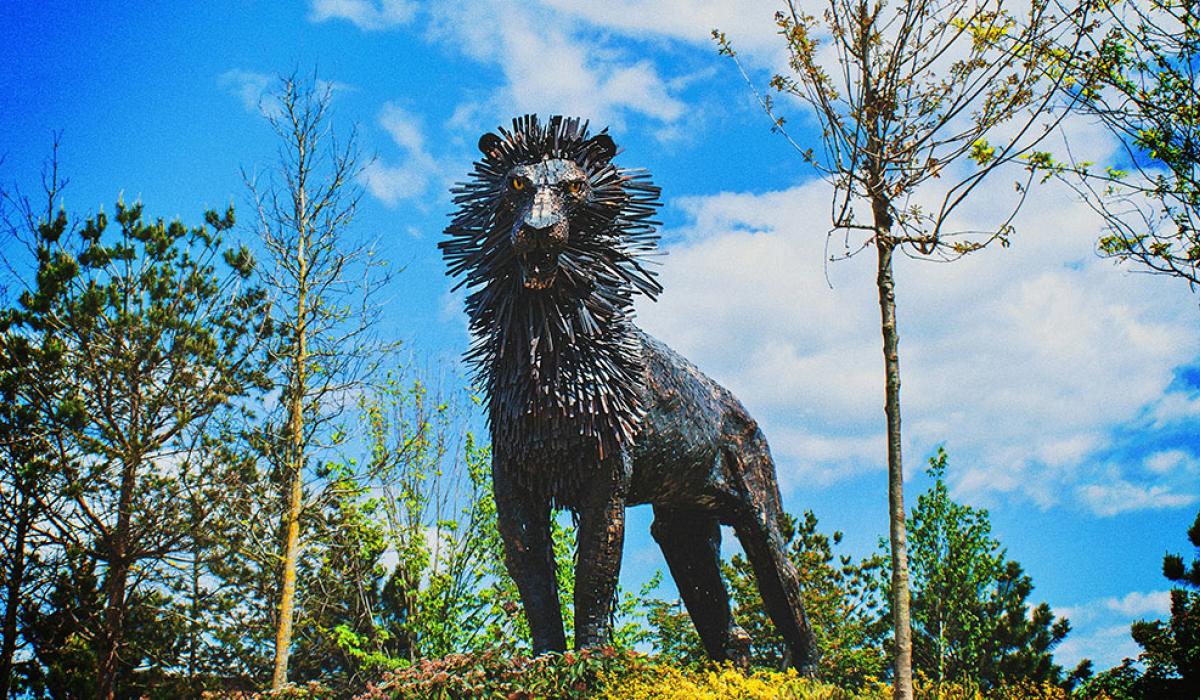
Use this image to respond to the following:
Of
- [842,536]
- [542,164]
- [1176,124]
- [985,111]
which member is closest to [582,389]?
[542,164]

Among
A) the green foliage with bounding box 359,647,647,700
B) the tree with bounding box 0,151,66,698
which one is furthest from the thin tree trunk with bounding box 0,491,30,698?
the green foliage with bounding box 359,647,647,700

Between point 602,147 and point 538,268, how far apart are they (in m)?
1.05

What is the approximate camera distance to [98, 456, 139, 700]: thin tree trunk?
10.9m

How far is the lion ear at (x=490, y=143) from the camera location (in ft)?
20.5

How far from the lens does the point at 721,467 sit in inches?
271

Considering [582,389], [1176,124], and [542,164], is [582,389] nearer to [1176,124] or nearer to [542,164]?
[542,164]

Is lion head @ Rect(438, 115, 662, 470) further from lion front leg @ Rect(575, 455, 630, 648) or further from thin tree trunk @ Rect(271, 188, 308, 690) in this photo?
thin tree trunk @ Rect(271, 188, 308, 690)

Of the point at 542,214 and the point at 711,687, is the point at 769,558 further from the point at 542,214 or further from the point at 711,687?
the point at 542,214

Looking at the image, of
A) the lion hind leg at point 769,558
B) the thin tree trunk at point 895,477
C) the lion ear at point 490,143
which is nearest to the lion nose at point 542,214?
the lion ear at point 490,143

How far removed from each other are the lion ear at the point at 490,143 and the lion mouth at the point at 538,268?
84 centimetres

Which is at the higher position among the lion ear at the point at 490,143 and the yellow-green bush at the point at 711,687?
the lion ear at the point at 490,143

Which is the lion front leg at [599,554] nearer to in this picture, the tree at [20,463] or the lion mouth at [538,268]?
the lion mouth at [538,268]

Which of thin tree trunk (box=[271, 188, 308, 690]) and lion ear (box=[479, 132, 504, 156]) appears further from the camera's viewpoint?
thin tree trunk (box=[271, 188, 308, 690])

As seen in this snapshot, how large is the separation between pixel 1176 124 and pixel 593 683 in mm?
6337
